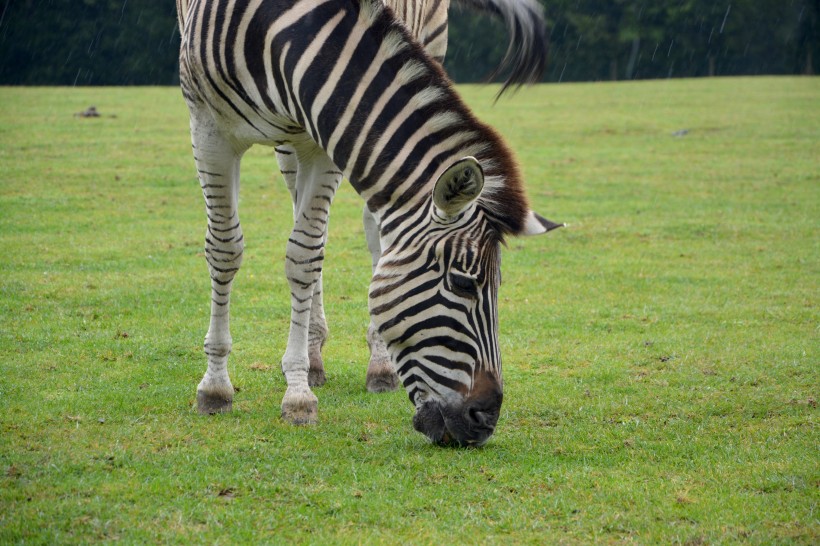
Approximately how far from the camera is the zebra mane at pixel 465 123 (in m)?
4.43

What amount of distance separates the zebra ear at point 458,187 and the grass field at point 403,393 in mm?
1330

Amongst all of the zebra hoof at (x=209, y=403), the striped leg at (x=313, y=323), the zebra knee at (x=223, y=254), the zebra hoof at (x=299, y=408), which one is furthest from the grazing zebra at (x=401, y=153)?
the zebra hoof at (x=209, y=403)

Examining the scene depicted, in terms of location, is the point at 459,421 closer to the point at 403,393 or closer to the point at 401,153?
the point at 401,153

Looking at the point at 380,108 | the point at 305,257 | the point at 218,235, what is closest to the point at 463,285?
the point at 380,108

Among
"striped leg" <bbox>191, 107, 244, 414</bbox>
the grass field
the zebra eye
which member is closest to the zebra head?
the zebra eye

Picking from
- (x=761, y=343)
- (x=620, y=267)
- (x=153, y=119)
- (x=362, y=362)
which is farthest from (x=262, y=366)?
(x=153, y=119)

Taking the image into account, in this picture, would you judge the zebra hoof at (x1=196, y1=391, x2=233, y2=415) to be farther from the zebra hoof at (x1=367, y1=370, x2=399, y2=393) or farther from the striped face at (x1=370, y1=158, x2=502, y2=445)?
the striped face at (x1=370, y1=158, x2=502, y2=445)

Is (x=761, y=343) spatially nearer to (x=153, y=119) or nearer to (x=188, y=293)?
(x=188, y=293)

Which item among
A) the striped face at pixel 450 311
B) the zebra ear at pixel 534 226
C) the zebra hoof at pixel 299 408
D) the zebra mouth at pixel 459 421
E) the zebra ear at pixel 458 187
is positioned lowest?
the zebra hoof at pixel 299 408

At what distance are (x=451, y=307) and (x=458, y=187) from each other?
1.93 ft

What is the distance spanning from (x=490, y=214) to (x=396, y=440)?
1.50m

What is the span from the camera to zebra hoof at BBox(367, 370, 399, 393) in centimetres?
638

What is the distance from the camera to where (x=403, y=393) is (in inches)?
250

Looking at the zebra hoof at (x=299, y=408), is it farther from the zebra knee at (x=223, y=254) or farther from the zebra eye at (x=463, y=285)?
the zebra eye at (x=463, y=285)
